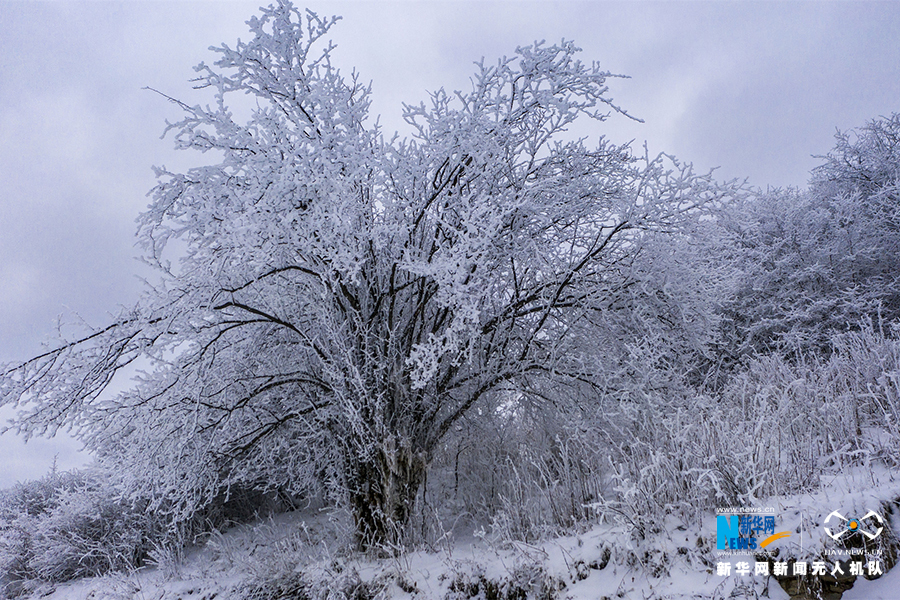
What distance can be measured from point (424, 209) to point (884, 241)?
10314mm

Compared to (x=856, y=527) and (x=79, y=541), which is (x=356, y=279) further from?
(x=79, y=541)

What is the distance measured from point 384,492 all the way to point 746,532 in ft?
10.9

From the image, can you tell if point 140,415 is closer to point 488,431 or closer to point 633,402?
point 488,431

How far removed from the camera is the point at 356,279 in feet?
16.4

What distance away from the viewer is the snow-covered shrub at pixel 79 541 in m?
7.45

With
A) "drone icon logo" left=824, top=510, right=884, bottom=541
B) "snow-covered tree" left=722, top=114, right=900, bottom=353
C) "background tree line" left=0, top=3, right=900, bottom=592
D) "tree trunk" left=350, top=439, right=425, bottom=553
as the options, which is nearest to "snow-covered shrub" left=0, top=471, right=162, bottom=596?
"background tree line" left=0, top=3, right=900, bottom=592

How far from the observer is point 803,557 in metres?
3.08

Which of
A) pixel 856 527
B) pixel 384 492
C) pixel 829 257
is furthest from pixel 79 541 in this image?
pixel 829 257

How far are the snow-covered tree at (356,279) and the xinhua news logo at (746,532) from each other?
2.39 metres

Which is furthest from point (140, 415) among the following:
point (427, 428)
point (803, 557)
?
point (803, 557)

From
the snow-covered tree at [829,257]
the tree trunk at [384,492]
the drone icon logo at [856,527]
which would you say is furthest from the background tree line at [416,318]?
the snow-covered tree at [829,257]

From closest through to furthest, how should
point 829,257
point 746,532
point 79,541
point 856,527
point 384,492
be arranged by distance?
1. point 856,527
2. point 746,532
3. point 384,492
4. point 79,541
5. point 829,257

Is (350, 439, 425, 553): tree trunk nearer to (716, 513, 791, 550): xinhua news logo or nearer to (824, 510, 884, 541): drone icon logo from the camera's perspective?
(716, 513, 791, 550): xinhua news logo

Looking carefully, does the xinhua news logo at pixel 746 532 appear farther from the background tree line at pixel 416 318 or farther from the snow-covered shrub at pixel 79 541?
the snow-covered shrub at pixel 79 541
